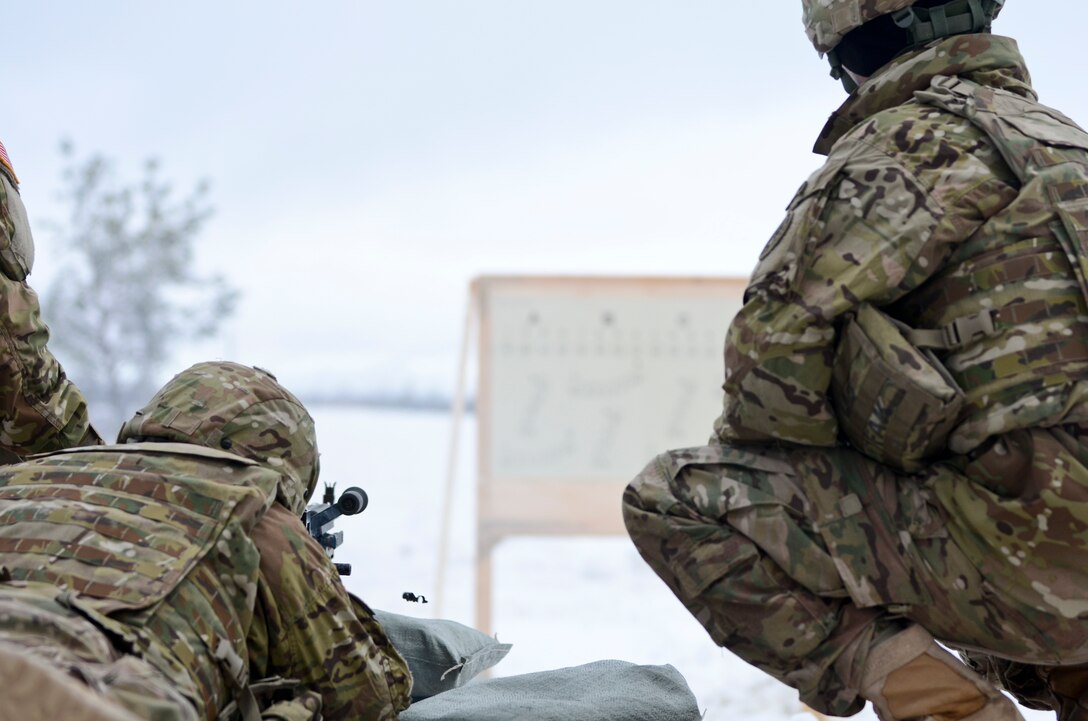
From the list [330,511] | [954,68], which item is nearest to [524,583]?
[330,511]

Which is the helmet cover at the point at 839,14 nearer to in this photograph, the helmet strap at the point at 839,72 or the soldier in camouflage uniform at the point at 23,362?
the helmet strap at the point at 839,72

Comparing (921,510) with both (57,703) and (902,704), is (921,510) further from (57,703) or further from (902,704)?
(57,703)

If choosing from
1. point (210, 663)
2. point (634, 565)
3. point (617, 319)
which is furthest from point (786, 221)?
point (634, 565)

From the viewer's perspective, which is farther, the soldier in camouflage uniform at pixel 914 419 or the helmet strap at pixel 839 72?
the helmet strap at pixel 839 72

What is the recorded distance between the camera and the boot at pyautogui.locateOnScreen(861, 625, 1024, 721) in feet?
5.77

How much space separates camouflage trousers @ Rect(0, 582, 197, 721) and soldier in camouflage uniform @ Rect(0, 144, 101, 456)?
94cm

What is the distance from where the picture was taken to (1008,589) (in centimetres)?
175

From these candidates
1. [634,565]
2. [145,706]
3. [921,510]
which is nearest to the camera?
[145,706]

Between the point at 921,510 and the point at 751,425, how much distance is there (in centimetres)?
30

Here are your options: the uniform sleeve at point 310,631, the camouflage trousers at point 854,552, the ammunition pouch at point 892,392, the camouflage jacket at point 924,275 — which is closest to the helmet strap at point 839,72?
the camouflage jacket at point 924,275

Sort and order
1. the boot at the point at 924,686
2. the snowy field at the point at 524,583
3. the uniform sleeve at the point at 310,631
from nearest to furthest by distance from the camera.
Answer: the uniform sleeve at the point at 310,631 → the boot at the point at 924,686 → the snowy field at the point at 524,583

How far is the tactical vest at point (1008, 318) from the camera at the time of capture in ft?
5.63

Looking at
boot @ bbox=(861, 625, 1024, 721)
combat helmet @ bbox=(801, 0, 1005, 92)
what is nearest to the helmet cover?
combat helmet @ bbox=(801, 0, 1005, 92)

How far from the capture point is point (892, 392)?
177 centimetres
